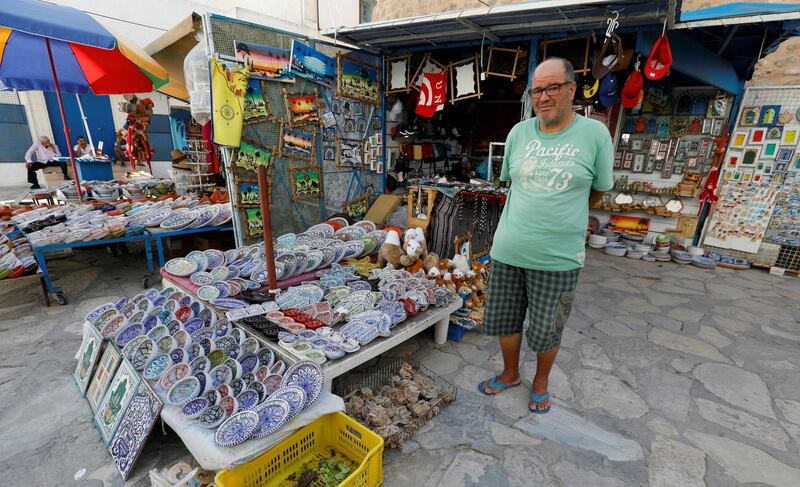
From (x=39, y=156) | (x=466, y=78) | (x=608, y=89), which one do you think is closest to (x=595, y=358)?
(x=608, y=89)

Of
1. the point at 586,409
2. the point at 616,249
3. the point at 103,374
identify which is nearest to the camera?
the point at 103,374

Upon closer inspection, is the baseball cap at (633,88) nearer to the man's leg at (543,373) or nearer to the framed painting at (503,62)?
the framed painting at (503,62)

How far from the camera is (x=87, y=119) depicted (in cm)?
1363

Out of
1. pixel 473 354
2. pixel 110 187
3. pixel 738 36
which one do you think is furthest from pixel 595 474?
pixel 110 187

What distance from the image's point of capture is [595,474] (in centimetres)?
223

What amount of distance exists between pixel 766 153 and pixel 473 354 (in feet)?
21.3

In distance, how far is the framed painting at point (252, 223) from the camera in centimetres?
520

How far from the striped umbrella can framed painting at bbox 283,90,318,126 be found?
2199mm

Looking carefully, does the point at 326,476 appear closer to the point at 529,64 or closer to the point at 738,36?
the point at 529,64

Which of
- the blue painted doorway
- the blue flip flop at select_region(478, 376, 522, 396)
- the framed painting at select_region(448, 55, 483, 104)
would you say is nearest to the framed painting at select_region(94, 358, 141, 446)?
the blue flip flop at select_region(478, 376, 522, 396)

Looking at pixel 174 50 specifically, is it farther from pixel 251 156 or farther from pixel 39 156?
pixel 39 156

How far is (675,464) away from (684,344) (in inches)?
76.3

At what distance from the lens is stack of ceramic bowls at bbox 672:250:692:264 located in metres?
6.52

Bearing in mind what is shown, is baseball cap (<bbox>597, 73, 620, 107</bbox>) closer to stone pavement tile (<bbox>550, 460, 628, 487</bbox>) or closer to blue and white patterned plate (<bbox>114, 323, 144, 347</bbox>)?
stone pavement tile (<bbox>550, 460, 628, 487</bbox>)
